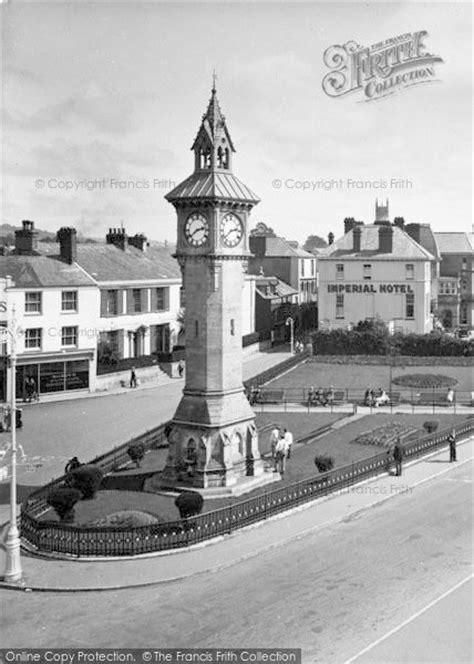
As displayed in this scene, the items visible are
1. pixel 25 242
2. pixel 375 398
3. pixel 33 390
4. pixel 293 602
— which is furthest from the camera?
pixel 25 242

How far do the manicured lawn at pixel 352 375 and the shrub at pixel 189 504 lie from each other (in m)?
28.5

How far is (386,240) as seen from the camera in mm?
70812

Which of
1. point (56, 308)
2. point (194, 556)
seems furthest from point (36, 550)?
point (56, 308)

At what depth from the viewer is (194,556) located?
23.3 metres

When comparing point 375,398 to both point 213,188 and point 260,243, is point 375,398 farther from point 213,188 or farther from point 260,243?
point 260,243

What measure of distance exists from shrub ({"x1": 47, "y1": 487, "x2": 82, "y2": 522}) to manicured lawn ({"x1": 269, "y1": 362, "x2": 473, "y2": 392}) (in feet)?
94.7

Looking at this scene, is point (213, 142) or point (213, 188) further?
point (213, 142)

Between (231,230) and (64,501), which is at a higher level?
(231,230)

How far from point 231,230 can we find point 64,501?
A: 423 inches

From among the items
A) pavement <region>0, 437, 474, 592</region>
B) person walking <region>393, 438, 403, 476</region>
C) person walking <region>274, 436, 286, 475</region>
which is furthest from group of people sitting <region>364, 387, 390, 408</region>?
pavement <region>0, 437, 474, 592</region>

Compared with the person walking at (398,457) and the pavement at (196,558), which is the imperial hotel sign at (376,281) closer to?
the person walking at (398,457)

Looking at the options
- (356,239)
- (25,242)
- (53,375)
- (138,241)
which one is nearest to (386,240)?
(356,239)

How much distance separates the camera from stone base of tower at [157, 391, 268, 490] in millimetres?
29156

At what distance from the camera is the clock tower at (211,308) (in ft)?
95.1
